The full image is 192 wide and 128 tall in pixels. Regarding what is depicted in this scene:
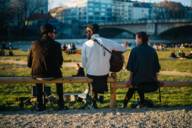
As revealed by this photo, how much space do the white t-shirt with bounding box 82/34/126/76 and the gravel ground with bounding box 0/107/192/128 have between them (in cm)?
90

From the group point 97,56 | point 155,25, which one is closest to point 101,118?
point 97,56

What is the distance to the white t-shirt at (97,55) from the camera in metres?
7.44

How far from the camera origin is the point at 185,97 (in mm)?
10648

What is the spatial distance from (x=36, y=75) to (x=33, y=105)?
1314 millimetres

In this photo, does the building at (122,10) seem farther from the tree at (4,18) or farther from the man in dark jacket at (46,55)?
the man in dark jacket at (46,55)

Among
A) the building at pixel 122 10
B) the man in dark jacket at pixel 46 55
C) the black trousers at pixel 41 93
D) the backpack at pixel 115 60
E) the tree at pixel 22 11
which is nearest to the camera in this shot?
the man in dark jacket at pixel 46 55

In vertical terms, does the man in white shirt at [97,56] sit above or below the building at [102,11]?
below

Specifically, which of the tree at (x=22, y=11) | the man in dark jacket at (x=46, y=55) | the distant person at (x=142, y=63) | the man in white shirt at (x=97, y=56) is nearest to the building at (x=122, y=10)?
the tree at (x=22, y=11)

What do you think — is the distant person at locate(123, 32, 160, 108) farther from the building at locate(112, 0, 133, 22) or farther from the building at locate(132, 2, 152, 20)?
the building at locate(132, 2, 152, 20)

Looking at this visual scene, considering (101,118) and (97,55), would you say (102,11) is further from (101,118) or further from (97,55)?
(101,118)

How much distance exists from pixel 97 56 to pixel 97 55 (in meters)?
0.02

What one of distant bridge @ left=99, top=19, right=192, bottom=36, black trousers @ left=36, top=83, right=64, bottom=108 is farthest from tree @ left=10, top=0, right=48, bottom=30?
black trousers @ left=36, top=83, right=64, bottom=108

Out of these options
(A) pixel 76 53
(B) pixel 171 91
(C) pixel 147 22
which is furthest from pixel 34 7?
(B) pixel 171 91

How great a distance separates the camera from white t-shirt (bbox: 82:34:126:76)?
293 inches
